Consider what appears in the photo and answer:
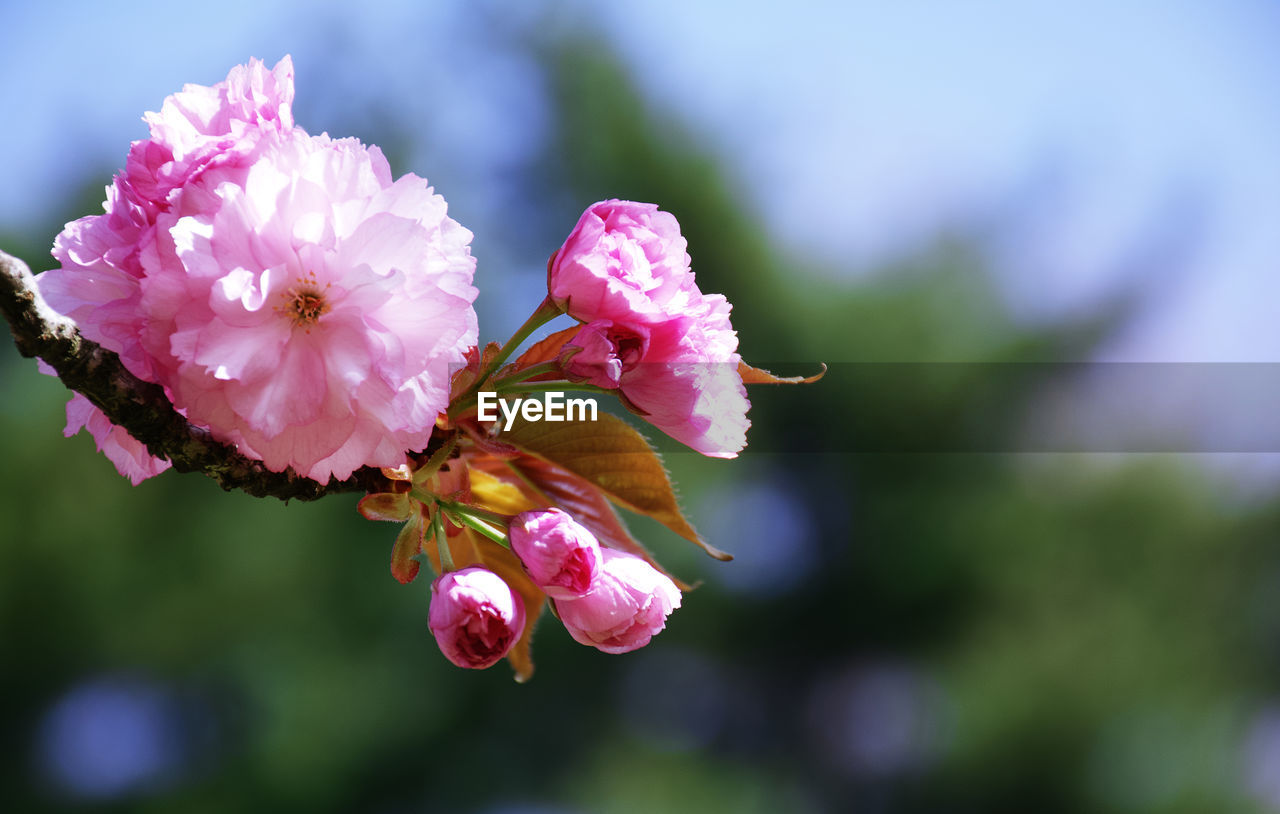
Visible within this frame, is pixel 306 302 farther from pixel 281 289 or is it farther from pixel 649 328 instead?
pixel 649 328

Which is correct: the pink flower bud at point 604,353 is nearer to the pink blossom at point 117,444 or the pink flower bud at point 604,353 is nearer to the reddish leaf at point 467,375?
the reddish leaf at point 467,375

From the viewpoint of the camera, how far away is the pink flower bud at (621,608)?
36 cm

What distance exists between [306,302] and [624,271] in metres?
0.12

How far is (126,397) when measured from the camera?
1.03 feet

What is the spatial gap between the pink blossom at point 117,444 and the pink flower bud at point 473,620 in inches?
4.9

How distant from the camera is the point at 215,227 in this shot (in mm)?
309

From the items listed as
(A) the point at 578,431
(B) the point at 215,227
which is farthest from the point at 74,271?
(A) the point at 578,431

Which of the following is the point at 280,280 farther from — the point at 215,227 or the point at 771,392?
the point at 771,392

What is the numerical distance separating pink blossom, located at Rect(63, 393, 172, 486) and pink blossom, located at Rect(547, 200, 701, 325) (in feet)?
0.58

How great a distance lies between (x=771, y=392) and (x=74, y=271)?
14.6 ft

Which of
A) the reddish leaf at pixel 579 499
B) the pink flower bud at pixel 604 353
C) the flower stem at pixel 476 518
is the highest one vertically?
the pink flower bud at pixel 604 353

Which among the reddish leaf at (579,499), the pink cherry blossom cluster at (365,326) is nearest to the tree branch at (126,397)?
the pink cherry blossom cluster at (365,326)

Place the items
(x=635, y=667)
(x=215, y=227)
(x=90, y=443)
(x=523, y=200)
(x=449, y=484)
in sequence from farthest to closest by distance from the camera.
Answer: (x=523, y=200), (x=635, y=667), (x=90, y=443), (x=449, y=484), (x=215, y=227)

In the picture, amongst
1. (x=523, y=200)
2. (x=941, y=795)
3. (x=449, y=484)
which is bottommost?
(x=941, y=795)
